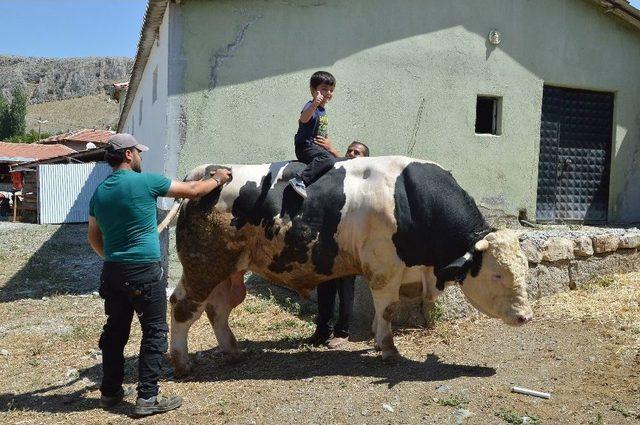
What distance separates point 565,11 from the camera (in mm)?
10492

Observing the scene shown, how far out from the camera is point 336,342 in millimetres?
5816

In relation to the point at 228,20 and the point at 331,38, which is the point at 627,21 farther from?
the point at 228,20

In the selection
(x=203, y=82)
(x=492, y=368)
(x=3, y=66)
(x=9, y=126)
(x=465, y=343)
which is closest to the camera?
(x=492, y=368)

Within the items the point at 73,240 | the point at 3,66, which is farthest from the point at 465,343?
the point at 3,66

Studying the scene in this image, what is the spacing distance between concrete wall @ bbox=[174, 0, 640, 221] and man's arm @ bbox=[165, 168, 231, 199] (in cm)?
314

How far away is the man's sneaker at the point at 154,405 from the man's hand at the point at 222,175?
179 centimetres

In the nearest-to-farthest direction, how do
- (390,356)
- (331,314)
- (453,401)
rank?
(453,401) < (390,356) < (331,314)

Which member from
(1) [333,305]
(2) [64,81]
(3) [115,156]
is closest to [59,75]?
(2) [64,81]

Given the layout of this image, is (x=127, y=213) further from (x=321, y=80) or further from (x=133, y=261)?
(x=321, y=80)

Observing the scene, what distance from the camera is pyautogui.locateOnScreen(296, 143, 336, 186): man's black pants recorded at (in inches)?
203

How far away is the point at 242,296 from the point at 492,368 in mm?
2367

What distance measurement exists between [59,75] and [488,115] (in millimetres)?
90301

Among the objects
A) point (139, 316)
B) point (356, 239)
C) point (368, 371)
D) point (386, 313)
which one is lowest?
point (368, 371)

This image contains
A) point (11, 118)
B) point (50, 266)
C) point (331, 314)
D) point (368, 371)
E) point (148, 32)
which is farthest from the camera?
point (11, 118)
